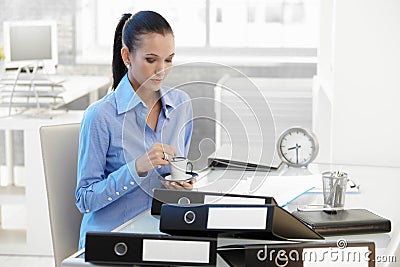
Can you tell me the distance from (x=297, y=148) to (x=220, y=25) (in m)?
3.12

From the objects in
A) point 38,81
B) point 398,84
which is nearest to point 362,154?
point 398,84

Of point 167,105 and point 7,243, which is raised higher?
point 167,105

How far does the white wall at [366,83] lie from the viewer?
2.52 metres

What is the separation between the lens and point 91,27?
18.0 feet

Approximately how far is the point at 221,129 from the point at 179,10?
12.6ft

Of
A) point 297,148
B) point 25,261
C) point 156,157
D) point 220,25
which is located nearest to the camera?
point 156,157

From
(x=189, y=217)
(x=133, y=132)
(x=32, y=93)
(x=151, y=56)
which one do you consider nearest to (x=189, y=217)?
(x=189, y=217)

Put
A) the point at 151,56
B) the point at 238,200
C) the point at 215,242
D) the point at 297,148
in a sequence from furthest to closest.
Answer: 1. the point at 297,148
2. the point at 151,56
3. the point at 238,200
4. the point at 215,242

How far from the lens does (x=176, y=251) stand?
1392 mm

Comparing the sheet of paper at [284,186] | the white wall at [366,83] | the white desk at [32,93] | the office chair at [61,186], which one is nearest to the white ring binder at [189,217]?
the sheet of paper at [284,186]

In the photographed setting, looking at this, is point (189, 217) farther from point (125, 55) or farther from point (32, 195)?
point (32, 195)

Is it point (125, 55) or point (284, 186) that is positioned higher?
point (125, 55)

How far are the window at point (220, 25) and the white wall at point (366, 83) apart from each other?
2768 mm

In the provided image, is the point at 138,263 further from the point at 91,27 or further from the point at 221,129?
the point at 91,27
